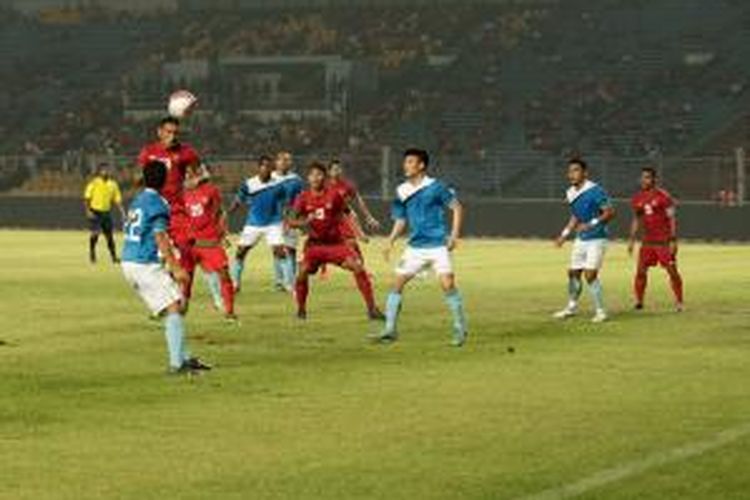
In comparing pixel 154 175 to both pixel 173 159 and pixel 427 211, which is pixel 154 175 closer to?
pixel 427 211

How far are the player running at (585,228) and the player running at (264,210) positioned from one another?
19.7ft

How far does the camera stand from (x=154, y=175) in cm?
1588

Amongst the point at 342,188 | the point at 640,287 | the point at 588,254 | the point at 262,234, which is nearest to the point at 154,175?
the point at 342,188

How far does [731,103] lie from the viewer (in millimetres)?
61875

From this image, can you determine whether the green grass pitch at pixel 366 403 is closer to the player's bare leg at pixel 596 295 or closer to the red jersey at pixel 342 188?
the player's bare leg at pixel 596 295

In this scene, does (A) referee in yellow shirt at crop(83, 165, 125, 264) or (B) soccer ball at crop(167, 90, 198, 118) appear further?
(A) referee in yellow shirt at crop(83, 165, 125, 264)

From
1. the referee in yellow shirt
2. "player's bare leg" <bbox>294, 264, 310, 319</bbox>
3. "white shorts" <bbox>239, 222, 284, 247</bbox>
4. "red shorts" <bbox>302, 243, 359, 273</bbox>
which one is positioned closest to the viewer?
"player's bare leg" <bbox>294, 264, 310, 319</bbox>

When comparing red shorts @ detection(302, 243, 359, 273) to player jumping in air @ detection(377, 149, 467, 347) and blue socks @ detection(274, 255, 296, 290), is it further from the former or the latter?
blue socks @ detection(274, 255, 296, 290)

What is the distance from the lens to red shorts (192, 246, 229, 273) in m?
22.6

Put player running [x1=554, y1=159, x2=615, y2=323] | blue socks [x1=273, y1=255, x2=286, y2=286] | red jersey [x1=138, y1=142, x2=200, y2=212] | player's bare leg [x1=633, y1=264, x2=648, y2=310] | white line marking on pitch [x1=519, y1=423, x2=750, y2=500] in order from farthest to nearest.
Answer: blue socks [x1=273, y1=255, x2=286, y2=286], player's bare leg [x1=633, y1=264, x2=648, y2=310], player running [x1=554, y1=159, x2=615, y2=323], red jersey [x1=138, y1=142, x2=200, y2=212], white line marking on pitch [x1=519, y1=423, x2=750, y2=500]

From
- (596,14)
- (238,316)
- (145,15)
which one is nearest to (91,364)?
(238,316)

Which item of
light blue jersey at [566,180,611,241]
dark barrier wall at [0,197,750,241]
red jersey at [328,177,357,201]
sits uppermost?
red jersey at [328,177,357,201]

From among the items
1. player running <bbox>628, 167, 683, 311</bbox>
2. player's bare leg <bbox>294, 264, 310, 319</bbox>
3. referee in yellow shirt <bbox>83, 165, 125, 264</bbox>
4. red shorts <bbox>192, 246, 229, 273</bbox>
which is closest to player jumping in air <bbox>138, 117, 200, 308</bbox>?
red shorts <bbox>192, 246, 229, 273</bbox>

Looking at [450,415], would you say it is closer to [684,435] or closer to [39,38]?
[684,435]
